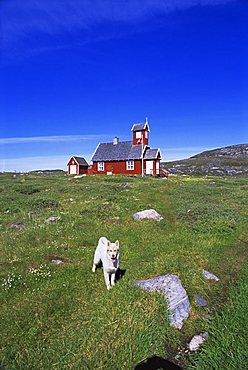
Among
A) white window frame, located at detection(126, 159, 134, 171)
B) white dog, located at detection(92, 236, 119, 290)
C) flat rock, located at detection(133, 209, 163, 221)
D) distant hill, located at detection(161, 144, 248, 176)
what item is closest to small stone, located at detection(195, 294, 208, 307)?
white dog, located at detection(92, 236, 119, 290)

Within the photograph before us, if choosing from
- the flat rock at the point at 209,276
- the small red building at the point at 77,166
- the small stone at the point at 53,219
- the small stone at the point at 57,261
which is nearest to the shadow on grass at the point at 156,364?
the flat rock at the point at 209,276

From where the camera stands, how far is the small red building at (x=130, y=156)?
60312 millimetres

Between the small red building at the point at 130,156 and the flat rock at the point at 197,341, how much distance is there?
170 feet

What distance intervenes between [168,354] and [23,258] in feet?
25.4

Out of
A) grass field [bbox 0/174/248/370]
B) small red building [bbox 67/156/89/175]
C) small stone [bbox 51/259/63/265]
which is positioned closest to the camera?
grass field [bbox 0/174/248/370]

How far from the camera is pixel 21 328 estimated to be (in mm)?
8188

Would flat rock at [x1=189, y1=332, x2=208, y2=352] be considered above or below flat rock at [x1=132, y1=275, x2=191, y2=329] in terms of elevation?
below

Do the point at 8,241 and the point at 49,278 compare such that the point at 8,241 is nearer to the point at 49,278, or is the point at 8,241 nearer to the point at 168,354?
the point at 49,278

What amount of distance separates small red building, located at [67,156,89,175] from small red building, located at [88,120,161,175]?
133 inches

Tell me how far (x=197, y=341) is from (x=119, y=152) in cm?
5667

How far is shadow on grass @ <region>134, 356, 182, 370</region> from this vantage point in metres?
6.97

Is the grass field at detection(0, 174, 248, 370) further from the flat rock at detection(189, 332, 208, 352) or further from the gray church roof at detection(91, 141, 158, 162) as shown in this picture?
the gray church roof at detection(91, 141, 158, 162)

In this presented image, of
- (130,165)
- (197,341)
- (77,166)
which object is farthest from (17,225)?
(77,166)

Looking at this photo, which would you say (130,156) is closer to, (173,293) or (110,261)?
(110,261)
